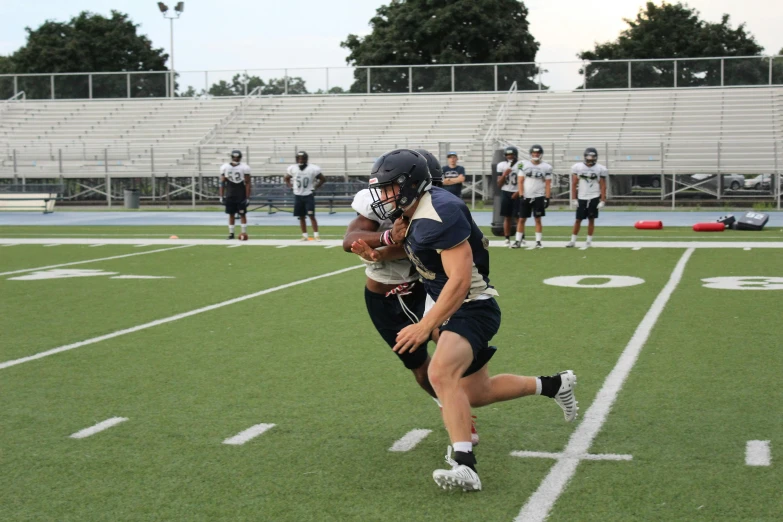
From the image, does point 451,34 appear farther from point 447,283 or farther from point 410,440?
point 447,283

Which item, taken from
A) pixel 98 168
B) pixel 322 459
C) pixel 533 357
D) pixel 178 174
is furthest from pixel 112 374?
pixel 98 168

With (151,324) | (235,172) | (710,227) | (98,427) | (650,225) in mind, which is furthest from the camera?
(650,225)

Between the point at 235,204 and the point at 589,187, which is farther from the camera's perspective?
the point at 235,204

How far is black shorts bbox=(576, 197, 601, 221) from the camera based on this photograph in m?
15.6

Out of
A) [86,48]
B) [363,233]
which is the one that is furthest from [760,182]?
[86,48]

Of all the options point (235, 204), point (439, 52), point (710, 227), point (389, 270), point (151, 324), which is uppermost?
point (439, 52)

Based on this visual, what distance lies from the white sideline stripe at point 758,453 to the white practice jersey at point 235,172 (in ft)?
46.1

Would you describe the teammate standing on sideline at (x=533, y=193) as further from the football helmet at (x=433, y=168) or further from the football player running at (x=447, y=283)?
the football player running at (x=447, y=283)

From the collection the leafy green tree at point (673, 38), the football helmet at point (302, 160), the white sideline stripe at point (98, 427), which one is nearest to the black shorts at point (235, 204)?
the football helmet at point (302, 160)

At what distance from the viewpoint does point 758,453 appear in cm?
472

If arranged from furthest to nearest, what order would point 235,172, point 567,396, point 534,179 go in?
point 235,172 < point 534,179 < point 567,396

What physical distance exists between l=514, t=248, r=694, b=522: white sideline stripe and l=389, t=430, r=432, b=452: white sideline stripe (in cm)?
77

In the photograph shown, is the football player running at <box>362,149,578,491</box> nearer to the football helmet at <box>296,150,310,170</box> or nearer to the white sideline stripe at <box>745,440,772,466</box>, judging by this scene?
the white sideline stripe at <box>745,440,772,466</box>

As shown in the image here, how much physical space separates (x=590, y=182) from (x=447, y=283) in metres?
11.7
